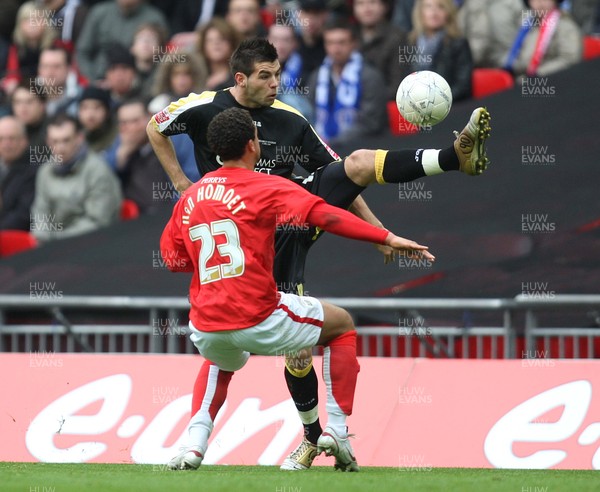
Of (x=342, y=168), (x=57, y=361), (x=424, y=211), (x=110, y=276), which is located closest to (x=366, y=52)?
(x=424, y=211)

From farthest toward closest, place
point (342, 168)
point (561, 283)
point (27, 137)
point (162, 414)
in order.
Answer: point (27, 137) < point (561, 283) < point (162, 414) < point (342, 168)

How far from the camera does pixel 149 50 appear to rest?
593 inches

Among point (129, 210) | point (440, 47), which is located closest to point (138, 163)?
point (129, 210)

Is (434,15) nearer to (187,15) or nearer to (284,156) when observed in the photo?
(187,15)

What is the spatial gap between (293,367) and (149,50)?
8473mm

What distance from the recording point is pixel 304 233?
24.0ft

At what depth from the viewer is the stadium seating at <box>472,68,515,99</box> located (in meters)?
12.5

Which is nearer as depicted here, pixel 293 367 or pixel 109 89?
pixel 293 367

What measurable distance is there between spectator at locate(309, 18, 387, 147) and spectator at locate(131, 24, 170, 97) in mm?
2625

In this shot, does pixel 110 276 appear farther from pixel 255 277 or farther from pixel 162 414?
pixel 255 277

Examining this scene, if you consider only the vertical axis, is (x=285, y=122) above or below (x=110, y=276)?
above

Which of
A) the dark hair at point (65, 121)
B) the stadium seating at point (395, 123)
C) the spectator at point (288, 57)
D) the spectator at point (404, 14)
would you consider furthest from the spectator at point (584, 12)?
the dark hair at point (65, 121)

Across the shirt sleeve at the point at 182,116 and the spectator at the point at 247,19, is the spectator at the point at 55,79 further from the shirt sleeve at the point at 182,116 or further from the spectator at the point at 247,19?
the shirt sleeve at the point at 182,116

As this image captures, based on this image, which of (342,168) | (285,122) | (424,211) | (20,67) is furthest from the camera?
(20,67)
